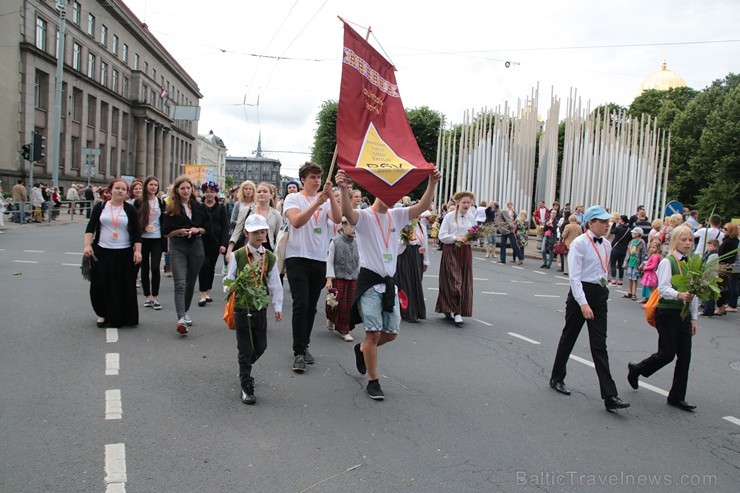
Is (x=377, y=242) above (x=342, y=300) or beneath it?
above

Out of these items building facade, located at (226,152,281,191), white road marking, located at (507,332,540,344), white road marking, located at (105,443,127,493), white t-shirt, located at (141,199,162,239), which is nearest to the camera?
white road marking, located at (105,443,127,493)

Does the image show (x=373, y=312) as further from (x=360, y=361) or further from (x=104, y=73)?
(x=104, y=73)

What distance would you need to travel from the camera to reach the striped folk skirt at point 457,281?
9.05 m

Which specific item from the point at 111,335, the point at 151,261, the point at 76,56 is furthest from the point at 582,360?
the point at 76,56

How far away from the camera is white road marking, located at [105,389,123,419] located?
181 inches

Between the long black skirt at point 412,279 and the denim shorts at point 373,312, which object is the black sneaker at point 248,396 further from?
the long black skirt at point 412,279

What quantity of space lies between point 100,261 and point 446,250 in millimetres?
4988

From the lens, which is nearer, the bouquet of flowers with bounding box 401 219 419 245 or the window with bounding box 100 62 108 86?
the bouquet of flowers with bounding box 401 219 419 245

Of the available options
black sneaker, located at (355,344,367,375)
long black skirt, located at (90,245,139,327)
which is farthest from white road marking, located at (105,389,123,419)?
long black skirt, located at (90,245,139,327)

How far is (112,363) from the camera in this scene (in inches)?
234

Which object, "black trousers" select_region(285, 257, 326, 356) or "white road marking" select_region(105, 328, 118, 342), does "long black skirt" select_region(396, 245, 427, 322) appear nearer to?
"black trousers" select_region(285, 257, 326, 356)

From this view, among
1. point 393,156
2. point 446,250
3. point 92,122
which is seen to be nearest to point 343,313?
point 446,250

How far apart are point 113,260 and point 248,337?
3.33 m

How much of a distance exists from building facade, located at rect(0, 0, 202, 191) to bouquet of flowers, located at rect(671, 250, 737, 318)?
1299 inches
